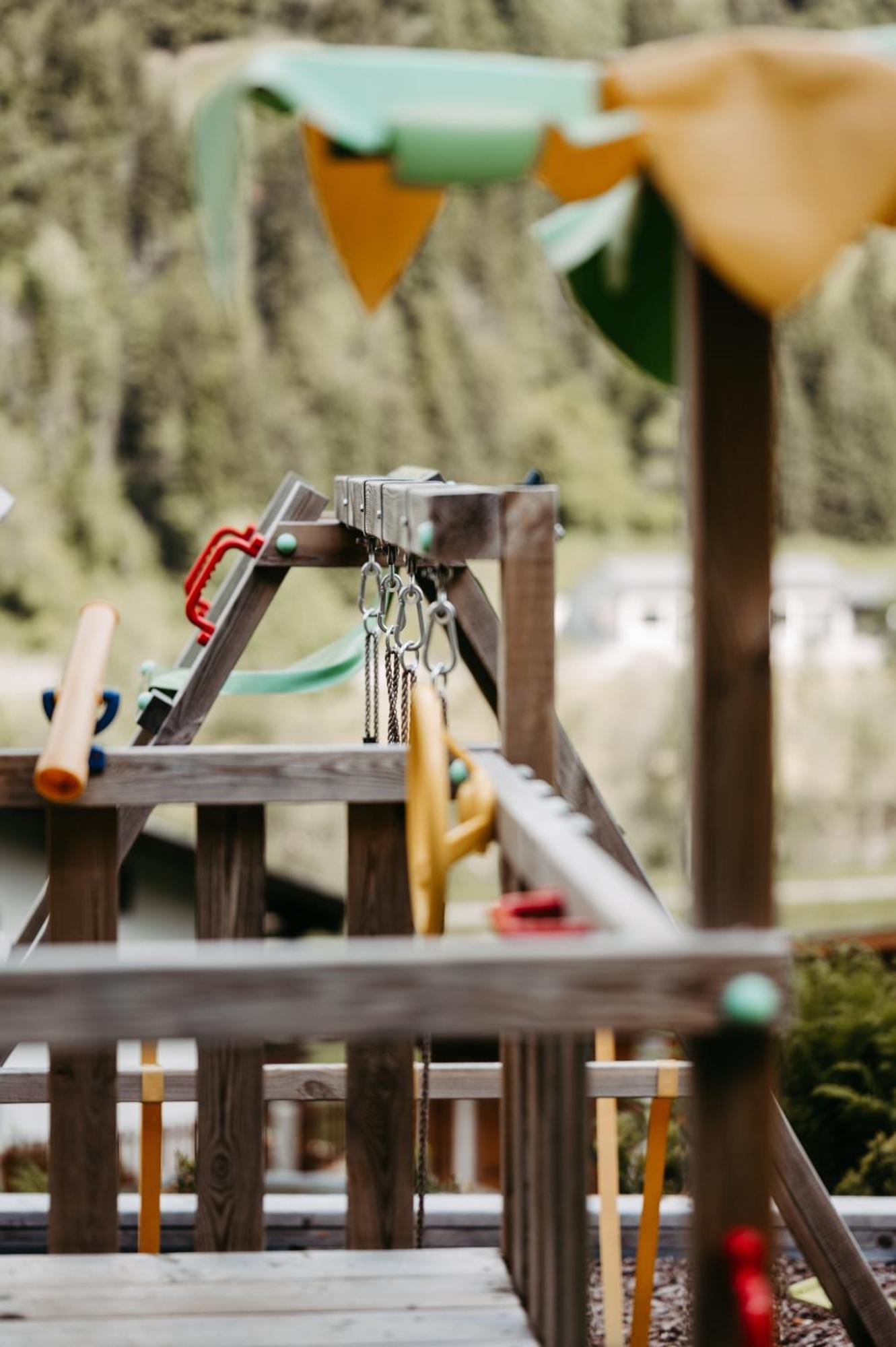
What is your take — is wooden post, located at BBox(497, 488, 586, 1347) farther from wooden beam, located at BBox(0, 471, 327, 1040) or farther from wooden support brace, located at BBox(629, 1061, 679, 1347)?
wooden beam, located at BBox(0, 471, 327, 1040)

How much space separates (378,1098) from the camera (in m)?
2.33

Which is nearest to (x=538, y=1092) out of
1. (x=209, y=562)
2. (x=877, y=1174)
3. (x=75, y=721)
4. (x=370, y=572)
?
(x=75, y=721)

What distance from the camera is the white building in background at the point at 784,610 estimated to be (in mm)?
39562

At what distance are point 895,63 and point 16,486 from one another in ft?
115

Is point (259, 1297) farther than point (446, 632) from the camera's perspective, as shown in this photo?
No

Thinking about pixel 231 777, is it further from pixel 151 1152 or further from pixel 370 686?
pixel 151 1152

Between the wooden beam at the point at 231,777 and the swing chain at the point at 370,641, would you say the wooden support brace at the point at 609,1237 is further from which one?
the wooden beam at the point at 231,777

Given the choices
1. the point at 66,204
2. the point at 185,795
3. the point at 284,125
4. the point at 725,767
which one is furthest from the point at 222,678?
the point at 284,125

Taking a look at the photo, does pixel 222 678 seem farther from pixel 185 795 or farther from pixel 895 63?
pixel 895 63

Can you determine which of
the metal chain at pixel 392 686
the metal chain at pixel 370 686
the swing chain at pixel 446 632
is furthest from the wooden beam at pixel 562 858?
the metal chain at pixel 370 686

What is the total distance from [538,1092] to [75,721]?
773mm

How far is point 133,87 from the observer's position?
40.0 metres

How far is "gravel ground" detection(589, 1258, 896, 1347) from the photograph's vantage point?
3.59 metres

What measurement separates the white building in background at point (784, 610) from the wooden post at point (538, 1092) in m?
35.8
